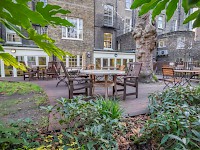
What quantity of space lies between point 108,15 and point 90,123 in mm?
15747

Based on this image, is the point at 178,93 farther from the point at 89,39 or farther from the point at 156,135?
the point at 89,39

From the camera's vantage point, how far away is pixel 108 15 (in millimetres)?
15969

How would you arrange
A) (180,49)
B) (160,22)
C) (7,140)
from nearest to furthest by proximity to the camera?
(7,140) < (180,49) < (160,22)

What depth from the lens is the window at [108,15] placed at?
51.8ft

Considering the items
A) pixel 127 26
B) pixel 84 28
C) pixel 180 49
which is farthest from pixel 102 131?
pixel 127 26

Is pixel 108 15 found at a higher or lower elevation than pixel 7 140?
higher

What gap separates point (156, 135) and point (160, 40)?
1819 cm

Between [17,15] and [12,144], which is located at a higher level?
[17,15]

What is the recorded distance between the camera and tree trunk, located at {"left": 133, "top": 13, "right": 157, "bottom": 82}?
7052 mm

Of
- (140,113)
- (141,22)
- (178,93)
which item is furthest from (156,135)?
(141,22)

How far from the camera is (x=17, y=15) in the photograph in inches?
22.9

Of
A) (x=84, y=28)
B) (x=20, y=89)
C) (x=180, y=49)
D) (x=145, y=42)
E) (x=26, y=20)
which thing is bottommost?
(x=20, y=89)

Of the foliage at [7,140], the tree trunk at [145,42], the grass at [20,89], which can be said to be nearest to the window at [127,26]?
the tree trunk at [145,42]

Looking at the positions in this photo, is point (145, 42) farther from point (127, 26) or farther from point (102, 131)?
point (127, 26)
